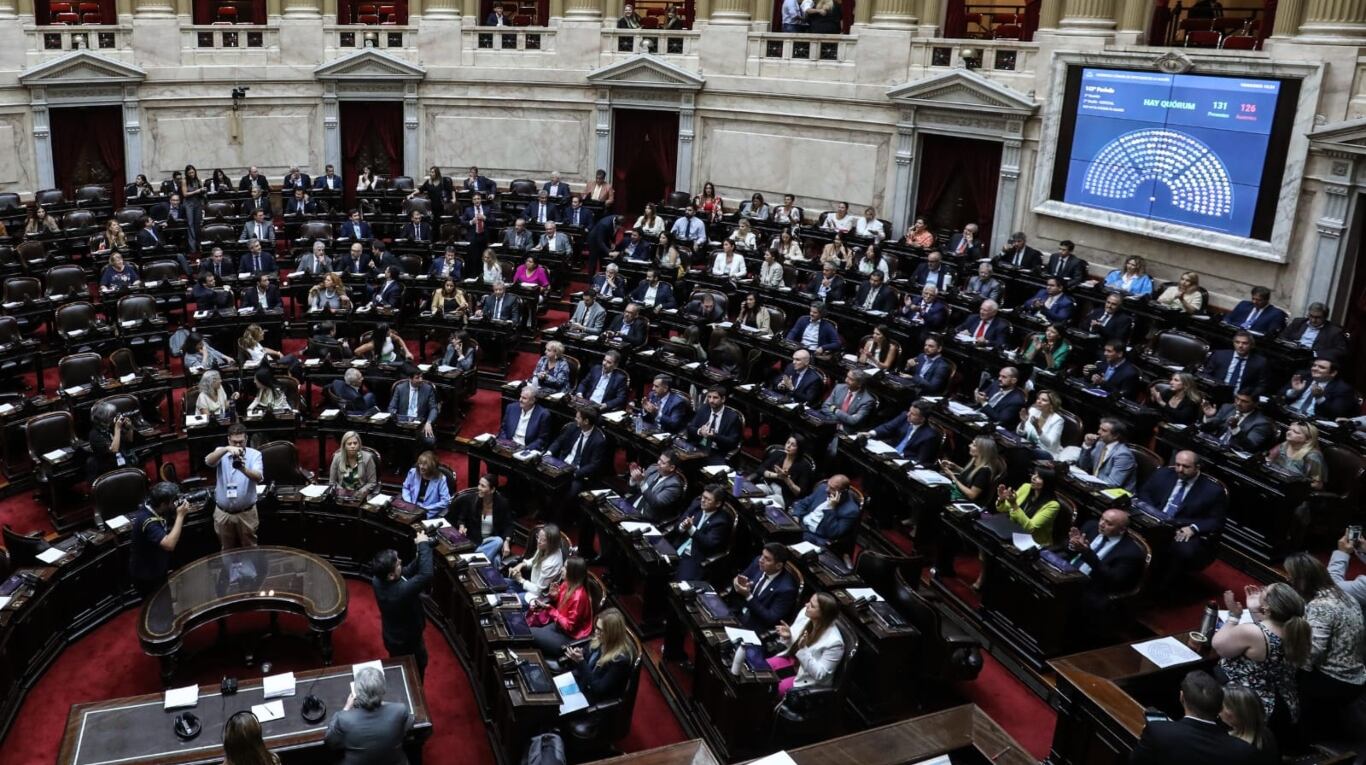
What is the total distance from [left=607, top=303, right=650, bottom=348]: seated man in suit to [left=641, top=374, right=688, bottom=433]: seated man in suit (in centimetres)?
206

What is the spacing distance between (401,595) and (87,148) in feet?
58.5

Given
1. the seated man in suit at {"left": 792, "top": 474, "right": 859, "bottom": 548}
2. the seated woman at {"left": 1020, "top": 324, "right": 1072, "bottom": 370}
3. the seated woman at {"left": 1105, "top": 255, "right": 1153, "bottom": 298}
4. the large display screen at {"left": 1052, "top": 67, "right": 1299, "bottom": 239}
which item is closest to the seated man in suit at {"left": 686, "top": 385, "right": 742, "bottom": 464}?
the seated man in suit at {"left": 792, "top": 474, "right": 859, "bottom": 548}

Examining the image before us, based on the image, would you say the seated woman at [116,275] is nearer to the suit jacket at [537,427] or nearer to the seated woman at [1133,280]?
the suit jacket at [537,427]

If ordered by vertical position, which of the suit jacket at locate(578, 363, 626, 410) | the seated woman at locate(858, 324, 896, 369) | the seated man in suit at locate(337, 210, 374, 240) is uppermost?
the seated man in suit at locate(337, 210, 374, 240)

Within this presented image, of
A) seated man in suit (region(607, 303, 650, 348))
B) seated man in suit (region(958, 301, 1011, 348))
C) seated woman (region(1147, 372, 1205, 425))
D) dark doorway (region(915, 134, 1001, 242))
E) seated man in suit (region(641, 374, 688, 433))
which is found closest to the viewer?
seated woman (region(1147, 372, 1205, 425))

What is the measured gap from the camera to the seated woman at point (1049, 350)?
1349 centimetres

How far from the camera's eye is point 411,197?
68.2ft

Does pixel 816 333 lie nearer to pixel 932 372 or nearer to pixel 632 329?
pixel 932 372

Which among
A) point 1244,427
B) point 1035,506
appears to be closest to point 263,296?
point 1035,506

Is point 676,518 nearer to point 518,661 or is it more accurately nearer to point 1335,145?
point 518,661

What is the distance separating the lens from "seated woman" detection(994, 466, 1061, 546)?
31.6 ft

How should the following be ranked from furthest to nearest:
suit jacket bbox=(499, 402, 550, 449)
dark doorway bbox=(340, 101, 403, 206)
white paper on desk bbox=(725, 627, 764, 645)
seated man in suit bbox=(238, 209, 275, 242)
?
dark doorway bbox=(340, 101, 403, 206) < seated man in suit bbox=(238, 209, 275, 242) < suit jacket bbox=(499, 402, 550, 449) < white paper on desk bbox=(725, 627, 764, 645)

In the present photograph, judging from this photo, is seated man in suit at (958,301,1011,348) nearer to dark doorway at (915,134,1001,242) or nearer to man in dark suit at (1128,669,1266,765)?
dark doorway at (915,134,1001,242)

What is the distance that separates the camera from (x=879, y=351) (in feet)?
46.2
